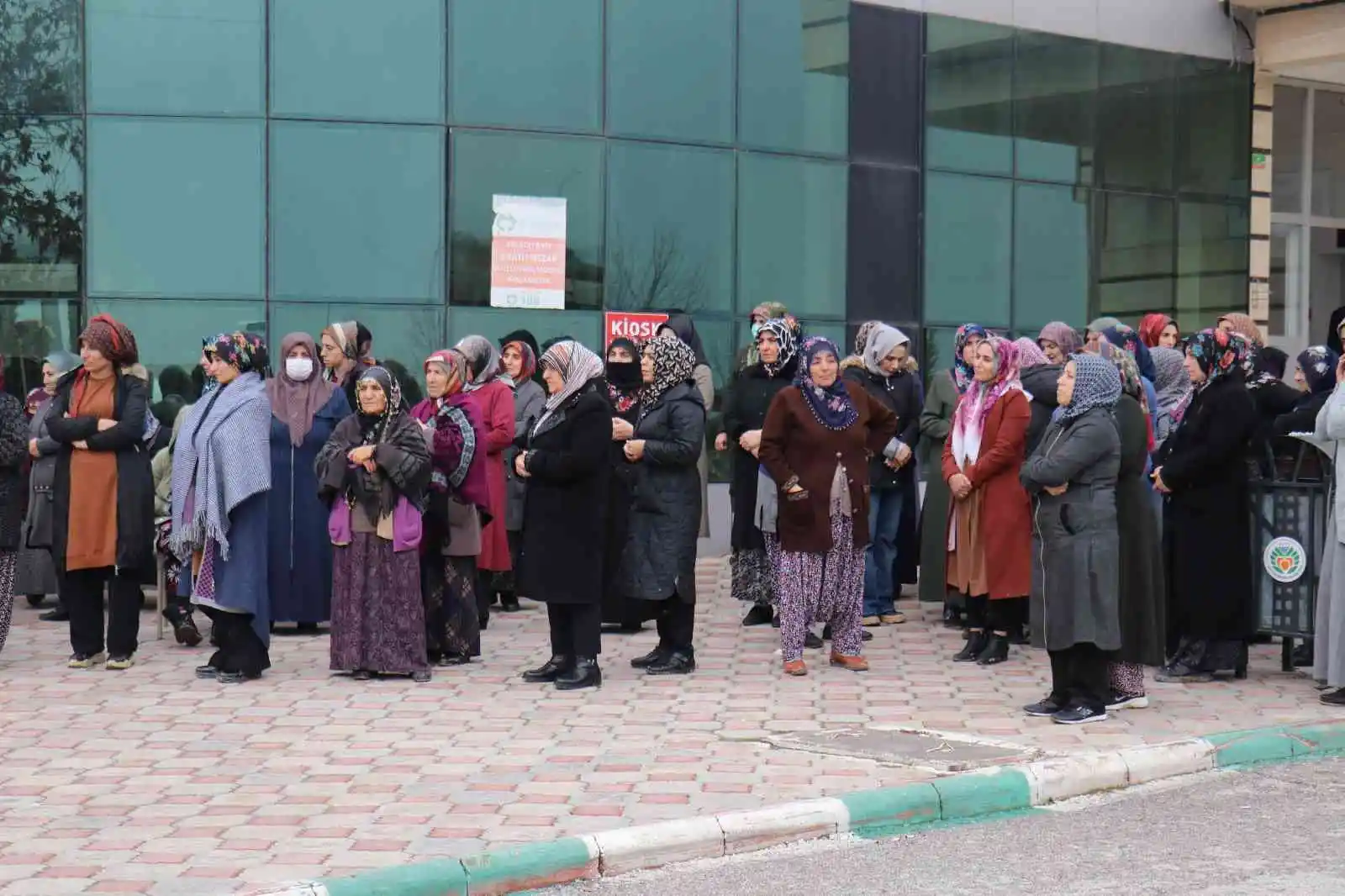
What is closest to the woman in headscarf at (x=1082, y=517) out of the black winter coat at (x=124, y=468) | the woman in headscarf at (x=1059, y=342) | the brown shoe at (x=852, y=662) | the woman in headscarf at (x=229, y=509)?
the brown shoe at (x=852, y=662)

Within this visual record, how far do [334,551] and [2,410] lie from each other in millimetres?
2207

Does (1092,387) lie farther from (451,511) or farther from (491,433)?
(491,433)

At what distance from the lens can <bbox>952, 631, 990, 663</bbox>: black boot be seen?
12031 millimetres

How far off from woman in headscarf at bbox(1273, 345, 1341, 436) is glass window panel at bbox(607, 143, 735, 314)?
7.77 metres

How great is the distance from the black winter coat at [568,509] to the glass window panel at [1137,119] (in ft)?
44.6

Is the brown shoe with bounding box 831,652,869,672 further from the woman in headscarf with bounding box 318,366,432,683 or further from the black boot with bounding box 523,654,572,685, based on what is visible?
the woman in headscarf with bounding box 318,366,432,683

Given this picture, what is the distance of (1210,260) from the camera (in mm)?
24266

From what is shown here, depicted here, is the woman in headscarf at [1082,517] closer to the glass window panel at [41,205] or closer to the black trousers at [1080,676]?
the black trousers at [1080,676]

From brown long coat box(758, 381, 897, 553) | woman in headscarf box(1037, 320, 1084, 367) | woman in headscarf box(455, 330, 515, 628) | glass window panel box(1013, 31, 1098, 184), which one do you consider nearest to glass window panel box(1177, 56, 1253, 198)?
glass window panel box(1013, 31, 1098, 184)

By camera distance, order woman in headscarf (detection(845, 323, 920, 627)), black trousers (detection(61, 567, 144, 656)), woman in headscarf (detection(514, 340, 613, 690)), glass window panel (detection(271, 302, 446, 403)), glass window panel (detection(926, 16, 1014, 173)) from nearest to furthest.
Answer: woman in headscarf (detection(514, 340, 613, 690)) < black trousers (detection(61, 567, 144, 656)) < woman in headscarf (detection(845, 323, 920, 627)) < glass window panel (detection(271, 302, 446, 403)) < glass window panel (detection(926, 16, 1014, 173))

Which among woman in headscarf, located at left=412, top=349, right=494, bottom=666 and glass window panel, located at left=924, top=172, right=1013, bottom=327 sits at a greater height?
glass window panel, located at left=924, top=172, right=1013, bottom=327

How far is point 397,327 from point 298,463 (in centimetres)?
575

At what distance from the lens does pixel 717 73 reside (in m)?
19.2

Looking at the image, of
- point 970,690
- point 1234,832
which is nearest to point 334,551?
point 970,690
